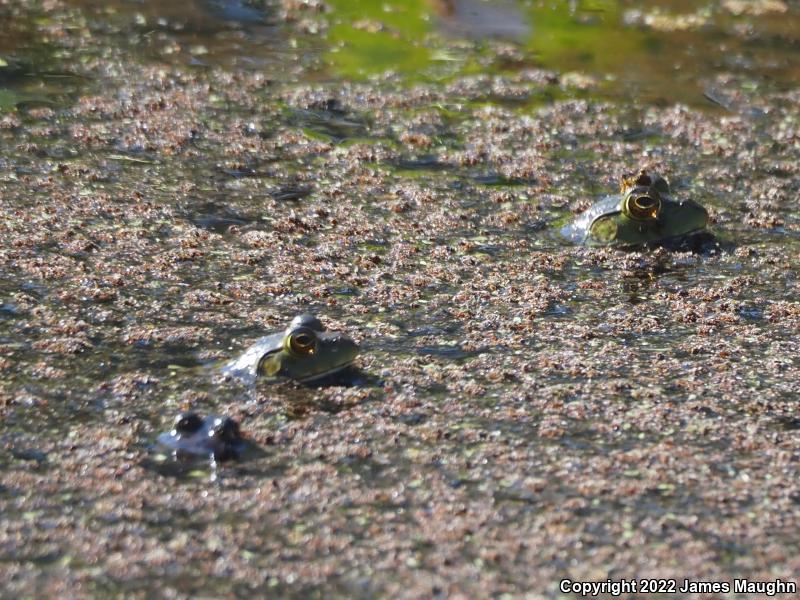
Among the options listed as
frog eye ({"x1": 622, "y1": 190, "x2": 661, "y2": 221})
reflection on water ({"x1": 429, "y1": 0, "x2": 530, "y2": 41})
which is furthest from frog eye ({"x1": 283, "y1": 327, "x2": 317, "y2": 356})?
reflection on water ({"x1": 429, "y1": 0, "x2": 530, "y2": 41})

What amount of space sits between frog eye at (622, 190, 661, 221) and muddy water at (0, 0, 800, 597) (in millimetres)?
169

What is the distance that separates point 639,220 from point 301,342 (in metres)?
1.69

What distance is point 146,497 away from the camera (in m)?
2.82

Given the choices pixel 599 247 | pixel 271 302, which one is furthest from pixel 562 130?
pixel 271 302

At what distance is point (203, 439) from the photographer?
118 inches

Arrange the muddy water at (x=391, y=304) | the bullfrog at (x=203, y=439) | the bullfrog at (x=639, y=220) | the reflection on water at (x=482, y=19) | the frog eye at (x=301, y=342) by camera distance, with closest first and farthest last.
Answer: the muddy water at (x=391, y=304)
the bullfrog at (x=203, y=439)
the frog eye at (x=301, y=342)
the bullfrog at (x=639, y=220)
the reflection on water at (x=482, y=19)

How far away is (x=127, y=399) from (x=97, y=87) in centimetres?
295

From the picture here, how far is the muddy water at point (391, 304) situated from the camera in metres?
2.69

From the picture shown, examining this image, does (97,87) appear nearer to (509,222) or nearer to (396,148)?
(396,148)

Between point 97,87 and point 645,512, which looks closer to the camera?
point 645,512

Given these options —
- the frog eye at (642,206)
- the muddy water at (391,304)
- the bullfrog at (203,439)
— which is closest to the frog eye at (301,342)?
the muddy water at (391,304)

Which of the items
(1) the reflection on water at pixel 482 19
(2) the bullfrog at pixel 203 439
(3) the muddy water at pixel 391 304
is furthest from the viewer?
(1) the reflection on water at pixel 482 19

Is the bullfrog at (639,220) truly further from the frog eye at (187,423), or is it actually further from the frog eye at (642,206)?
the frog eye at (187,423)

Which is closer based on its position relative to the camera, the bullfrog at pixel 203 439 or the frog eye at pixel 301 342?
the bullfrog at pixel 203 439
